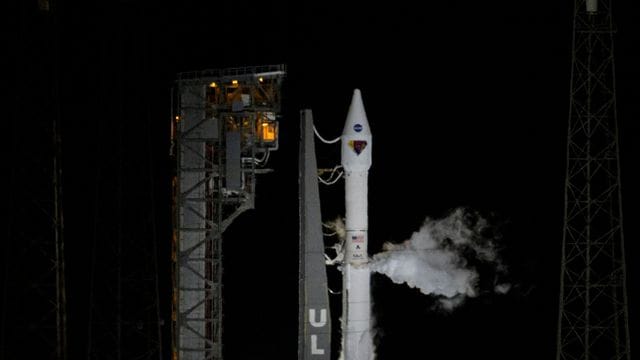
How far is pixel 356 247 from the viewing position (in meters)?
22.7

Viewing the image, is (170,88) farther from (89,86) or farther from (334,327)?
(334,327)

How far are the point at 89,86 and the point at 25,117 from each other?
482cm

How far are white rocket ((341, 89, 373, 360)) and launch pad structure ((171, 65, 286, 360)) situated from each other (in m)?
2.34

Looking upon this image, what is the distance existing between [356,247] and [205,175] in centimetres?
427

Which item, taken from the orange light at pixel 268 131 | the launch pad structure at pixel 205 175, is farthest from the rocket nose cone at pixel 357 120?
the orange light at pixel 268 131

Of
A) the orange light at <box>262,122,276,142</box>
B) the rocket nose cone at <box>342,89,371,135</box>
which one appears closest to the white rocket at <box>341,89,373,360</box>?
the rocket nose cone at <box>342,89,371,135</box>

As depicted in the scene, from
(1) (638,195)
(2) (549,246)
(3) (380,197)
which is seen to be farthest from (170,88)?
(1) (638,195)

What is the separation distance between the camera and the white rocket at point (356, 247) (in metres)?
22.8

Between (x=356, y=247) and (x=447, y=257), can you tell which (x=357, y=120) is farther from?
(x=447, y=257)

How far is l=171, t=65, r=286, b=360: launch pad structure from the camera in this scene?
23891 millimetres

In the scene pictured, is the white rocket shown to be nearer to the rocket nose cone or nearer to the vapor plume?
the rocket nose cone

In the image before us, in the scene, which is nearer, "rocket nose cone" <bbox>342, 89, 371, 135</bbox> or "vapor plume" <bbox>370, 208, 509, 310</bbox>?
"rocket nose cone" <bbox>342, 89, 371, 135</bbox>

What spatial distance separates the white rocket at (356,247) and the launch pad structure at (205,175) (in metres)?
2.34

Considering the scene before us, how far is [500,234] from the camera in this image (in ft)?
87.8
